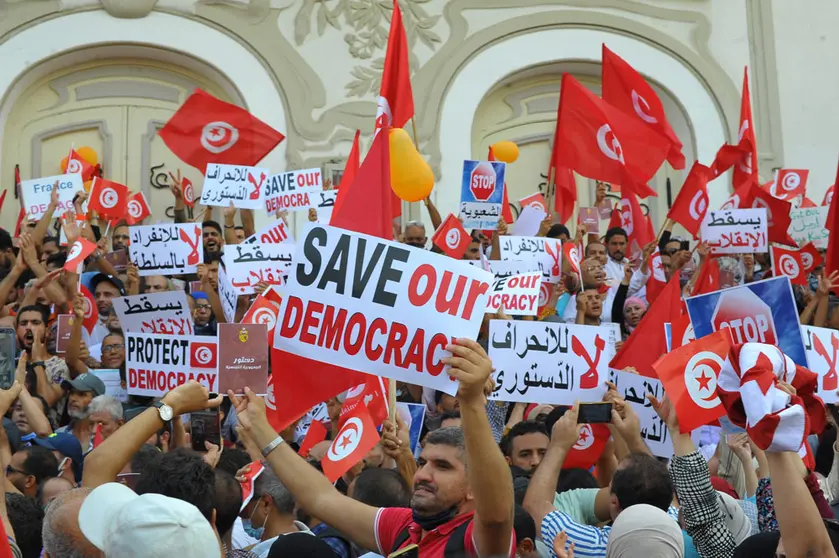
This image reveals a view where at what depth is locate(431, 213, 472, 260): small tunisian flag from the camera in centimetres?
1002

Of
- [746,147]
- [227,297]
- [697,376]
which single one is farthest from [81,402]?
[746,147]

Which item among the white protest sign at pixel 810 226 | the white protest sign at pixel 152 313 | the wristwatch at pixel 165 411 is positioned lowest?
the wristwatch at pixel 165 411

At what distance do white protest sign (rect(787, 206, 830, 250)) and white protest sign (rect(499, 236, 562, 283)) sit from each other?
12.1 feet

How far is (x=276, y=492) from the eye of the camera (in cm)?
467

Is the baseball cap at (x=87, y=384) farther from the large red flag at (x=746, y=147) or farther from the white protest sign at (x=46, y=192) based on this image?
the large red flag at (x=746, y=147)

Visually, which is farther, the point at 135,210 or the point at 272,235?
the point at 135,210

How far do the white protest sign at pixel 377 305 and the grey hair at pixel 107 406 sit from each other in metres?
2.19

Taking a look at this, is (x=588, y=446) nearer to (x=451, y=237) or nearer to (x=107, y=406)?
(x=107, y=406)

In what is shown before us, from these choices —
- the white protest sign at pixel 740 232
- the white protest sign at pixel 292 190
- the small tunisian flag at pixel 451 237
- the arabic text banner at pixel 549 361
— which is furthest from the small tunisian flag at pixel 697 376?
the white protest sign at pixel 292 190

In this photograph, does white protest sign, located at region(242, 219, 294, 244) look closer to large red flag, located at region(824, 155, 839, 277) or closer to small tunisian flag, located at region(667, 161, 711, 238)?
small tunisian flag, located at region(667, 161, 711, 238)

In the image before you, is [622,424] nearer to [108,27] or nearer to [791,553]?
[791,553]

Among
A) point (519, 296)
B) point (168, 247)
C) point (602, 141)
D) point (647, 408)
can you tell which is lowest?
point (647, 408)

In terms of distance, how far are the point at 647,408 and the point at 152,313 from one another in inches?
136

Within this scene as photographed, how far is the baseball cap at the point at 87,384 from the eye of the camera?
7.02m
